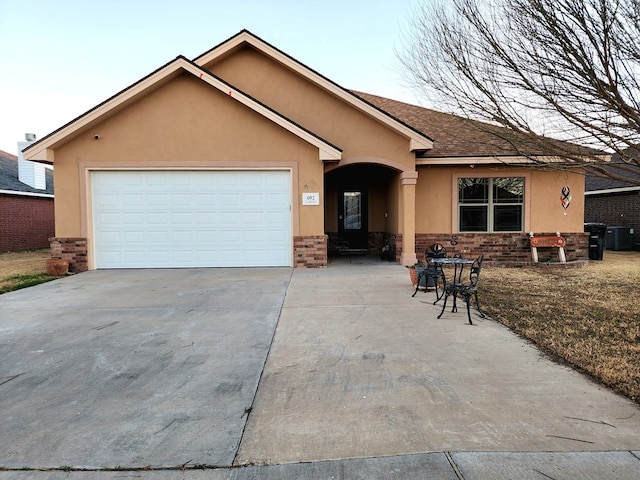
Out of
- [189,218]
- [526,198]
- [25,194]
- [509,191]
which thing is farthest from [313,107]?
[25,194]

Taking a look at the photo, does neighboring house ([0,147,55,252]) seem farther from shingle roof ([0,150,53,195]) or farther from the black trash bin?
the black trash bin

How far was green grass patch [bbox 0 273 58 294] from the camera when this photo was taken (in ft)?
30.7

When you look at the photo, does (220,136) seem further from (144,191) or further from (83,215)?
(83,215)

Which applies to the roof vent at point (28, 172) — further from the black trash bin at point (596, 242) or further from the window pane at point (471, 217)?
the black trash bin at point (596, 242)

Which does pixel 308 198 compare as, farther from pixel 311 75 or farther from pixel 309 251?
pixel 311 75

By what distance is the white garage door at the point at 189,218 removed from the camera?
1149 centimetres

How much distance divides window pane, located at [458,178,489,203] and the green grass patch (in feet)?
39.3

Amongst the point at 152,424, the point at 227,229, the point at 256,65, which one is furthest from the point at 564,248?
the point at 152,424

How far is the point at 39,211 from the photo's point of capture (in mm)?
20688

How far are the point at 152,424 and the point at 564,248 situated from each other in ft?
45.1

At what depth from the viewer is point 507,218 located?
1344cm

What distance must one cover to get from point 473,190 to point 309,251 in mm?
5845

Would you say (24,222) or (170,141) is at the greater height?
(170,141)

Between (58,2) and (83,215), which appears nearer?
(83,215)
